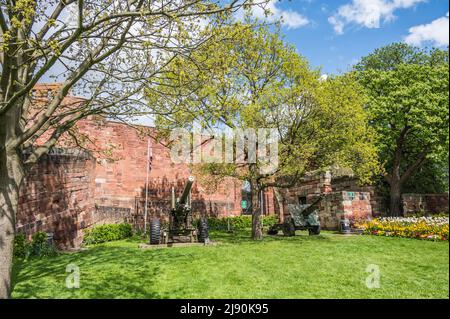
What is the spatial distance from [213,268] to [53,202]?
695 centimetres

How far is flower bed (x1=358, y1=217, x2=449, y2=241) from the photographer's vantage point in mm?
10609

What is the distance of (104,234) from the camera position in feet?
43.7

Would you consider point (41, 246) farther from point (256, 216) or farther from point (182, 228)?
point (256, 216)

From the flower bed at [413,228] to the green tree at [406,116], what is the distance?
5.85 metres

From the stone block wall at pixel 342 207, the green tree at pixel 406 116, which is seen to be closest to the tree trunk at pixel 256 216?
the stone block wall at pixel 342 207

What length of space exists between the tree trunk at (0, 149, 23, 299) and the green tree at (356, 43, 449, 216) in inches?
687

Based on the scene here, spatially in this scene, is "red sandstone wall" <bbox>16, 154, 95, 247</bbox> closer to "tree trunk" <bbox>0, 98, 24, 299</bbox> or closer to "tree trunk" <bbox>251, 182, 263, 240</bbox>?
"tree trunk" <bbox>0, 98, 24, 299</bbox>

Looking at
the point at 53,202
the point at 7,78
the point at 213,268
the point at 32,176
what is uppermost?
the point at 7,78

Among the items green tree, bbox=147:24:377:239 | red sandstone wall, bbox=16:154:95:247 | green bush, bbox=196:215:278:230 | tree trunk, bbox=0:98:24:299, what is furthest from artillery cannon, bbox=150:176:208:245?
green bush, bbox=196:215:278:230

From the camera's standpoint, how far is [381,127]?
791 inches

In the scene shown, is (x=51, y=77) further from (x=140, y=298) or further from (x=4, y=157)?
(x=140, y=298)
